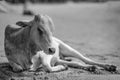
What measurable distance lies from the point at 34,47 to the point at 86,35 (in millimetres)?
8592

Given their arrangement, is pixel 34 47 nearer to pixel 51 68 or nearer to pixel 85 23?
pixel 51 68

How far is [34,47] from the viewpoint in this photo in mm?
4961

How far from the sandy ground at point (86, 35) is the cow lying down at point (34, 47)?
161mm

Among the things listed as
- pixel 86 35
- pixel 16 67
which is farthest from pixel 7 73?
pixel 86 35

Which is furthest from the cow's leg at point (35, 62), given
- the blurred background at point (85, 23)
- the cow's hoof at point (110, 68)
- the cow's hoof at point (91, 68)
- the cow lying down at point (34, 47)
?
the blurred background at point (85, 23)

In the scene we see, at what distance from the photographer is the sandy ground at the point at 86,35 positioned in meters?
5.30

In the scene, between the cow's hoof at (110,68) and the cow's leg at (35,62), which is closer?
the cow's leg at (35,62)

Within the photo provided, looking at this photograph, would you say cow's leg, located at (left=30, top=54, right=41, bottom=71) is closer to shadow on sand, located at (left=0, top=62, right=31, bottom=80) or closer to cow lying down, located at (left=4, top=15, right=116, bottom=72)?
cow lying down, located at (left=4, top=15, right=116, bottom=72)

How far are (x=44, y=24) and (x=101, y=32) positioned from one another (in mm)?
9886

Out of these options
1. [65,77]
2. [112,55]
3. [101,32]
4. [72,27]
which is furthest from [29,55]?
[72,27]

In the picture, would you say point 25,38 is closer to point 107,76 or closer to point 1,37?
point 107,76

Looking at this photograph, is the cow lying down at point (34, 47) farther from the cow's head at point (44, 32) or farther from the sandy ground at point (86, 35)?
the sandy ground at point (86, 35)

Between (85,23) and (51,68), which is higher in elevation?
(51,68)

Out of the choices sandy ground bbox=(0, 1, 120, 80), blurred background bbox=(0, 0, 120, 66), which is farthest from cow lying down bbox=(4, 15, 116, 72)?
blurred background bbox=(0, 0, 120, 66)
